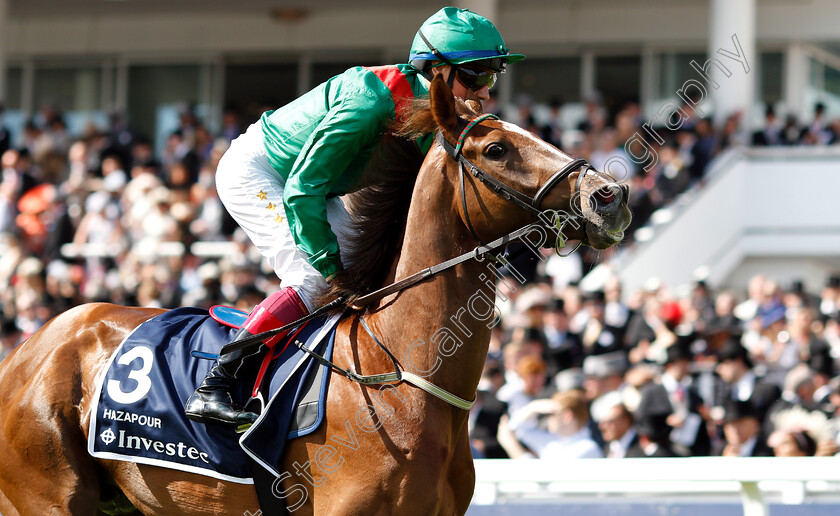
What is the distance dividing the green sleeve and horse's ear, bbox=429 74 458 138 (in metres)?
0.20

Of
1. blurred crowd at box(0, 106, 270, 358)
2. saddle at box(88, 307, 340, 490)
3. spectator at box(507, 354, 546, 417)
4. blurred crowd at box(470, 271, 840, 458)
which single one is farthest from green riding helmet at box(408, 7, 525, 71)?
blurred crowd at box(0, 106, 270, 358)

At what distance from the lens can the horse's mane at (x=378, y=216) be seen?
3.18m

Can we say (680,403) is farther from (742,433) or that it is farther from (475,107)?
(475,107)

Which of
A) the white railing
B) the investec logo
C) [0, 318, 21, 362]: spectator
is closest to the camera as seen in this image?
the investec logo

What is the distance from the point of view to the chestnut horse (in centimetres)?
285

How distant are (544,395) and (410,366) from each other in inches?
129

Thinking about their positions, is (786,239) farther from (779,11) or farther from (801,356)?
(801,356)

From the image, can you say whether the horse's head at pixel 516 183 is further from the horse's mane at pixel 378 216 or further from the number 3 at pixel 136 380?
the number 3 at pixel 136 380

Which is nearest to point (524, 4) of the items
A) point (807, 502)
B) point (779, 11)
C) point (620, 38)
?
point (620, 38)

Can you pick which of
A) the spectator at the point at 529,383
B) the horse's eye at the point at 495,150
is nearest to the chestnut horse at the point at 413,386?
the horse's eye at the point at 495,150

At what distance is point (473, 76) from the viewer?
3.27 m

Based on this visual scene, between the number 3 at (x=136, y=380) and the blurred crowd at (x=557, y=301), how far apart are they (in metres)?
1.40

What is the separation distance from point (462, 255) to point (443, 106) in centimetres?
43

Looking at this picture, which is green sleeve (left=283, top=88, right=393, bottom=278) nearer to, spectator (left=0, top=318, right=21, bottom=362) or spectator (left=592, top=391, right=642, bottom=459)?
spectator (left=592, top=391, right=642, bottom=459)
